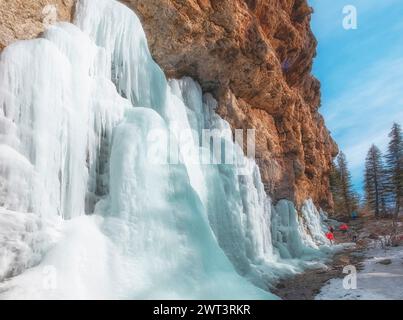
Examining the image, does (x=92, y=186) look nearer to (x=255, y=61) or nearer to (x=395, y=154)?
(x=255, y=61)

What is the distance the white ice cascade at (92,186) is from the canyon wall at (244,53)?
129 cm

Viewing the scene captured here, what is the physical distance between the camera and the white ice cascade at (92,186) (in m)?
6.42

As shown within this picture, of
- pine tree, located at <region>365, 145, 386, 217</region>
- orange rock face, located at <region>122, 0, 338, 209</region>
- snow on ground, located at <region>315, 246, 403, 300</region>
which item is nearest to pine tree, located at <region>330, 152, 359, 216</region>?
pine tree, located at <region>365, 145, 386, 217</region>

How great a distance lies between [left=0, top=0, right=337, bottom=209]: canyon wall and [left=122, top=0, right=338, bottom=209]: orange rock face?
37 millimetres

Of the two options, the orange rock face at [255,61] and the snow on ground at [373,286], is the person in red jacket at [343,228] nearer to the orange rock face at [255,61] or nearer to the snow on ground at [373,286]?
the orange rock face at [255,61]

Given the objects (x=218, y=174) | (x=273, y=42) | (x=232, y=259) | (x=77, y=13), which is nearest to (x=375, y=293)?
(x=232, y=259)

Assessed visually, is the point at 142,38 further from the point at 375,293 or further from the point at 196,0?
the point at 375,293

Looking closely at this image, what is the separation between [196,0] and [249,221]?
9524 millimetres

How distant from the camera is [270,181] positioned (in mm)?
21828

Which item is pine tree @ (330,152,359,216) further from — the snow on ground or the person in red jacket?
the snow on ground

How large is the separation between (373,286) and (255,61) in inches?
429

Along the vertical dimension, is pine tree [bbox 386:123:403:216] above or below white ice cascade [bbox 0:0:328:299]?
above

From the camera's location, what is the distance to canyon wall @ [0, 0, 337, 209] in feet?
42.1

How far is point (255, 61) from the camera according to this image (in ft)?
56.8
